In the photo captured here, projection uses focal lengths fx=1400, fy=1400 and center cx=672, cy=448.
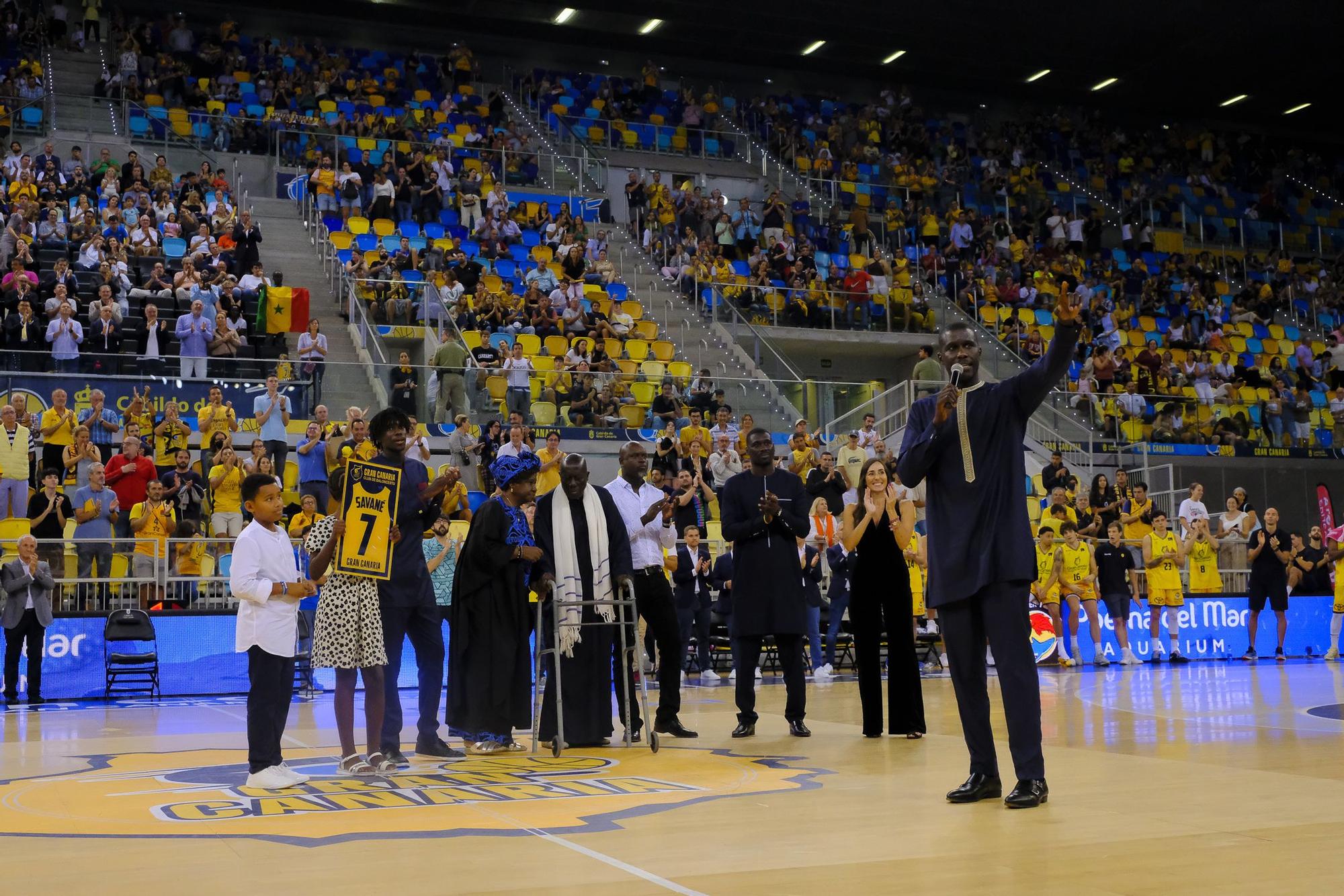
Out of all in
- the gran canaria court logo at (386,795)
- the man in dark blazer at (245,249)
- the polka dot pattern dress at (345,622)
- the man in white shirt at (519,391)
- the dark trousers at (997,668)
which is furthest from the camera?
the man in dark blazer at (245,249)

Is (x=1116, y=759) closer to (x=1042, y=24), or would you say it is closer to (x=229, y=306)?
(x=229, y=306)

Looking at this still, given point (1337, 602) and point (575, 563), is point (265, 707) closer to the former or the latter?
point (575, 563)

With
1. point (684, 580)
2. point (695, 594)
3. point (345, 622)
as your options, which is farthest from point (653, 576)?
point (695, 594)

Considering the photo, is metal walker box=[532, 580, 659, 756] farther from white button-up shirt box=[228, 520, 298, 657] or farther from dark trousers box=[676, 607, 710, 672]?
dark trousers box=[676, 607, 710, 672]

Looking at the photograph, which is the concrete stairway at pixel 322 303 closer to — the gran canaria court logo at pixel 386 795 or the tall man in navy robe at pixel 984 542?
the gran canaria court logo at pixel 386 795

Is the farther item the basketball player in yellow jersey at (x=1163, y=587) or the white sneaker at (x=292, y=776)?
the basketball player in yellow jersey at (x=1163, y=587)

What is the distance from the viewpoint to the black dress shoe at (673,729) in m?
9.31

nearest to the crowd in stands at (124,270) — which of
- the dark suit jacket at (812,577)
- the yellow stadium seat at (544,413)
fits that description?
the yellow stadium seat at (544,413)

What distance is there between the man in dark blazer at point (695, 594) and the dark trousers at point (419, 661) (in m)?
6.69

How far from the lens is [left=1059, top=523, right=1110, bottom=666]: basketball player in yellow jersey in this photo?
1762 centimetres

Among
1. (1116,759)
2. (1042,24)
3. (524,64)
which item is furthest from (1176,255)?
(1116,759)

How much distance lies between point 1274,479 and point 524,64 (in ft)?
65.4

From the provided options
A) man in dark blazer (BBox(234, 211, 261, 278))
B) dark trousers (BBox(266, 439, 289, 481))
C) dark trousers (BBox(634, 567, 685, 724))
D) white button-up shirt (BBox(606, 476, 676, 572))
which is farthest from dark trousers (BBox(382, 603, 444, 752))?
man in dark blazer (BBox(234, 211, 261, 278))

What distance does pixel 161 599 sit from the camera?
15.1 metres
